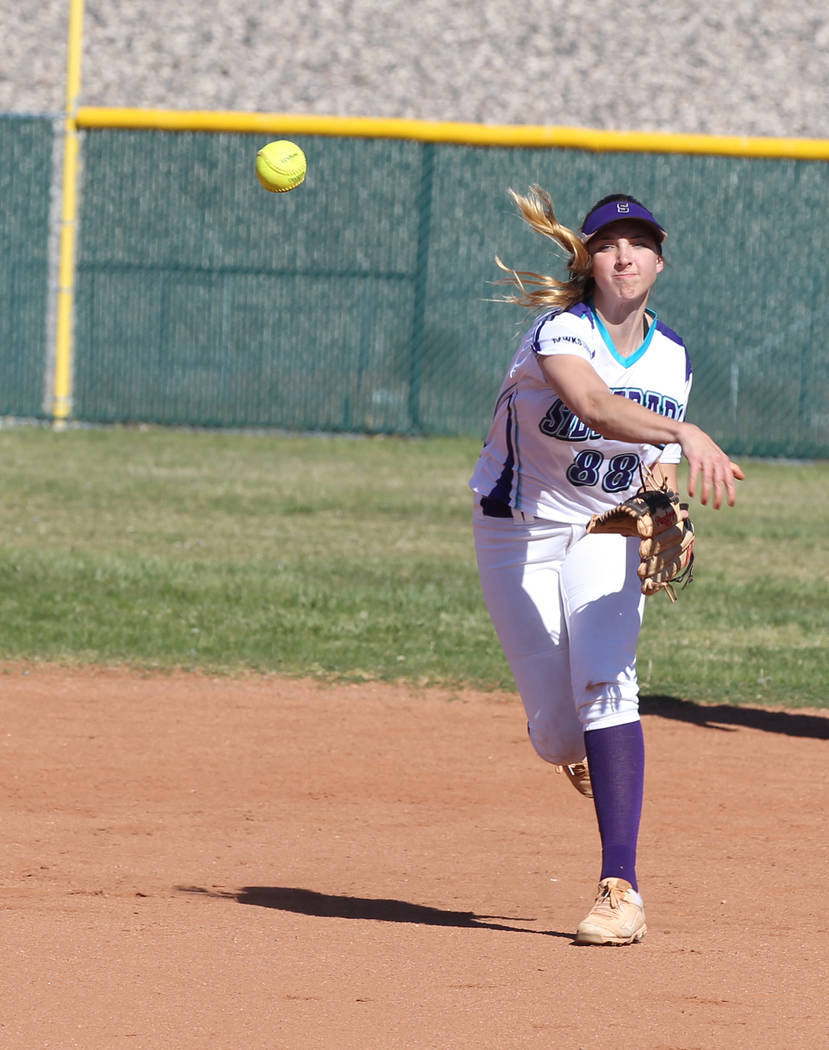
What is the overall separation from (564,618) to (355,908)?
1.03 meters

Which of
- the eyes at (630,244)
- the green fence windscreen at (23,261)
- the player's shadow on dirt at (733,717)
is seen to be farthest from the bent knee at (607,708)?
the green fence windscreen at (23,261)

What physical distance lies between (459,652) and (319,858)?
3330 mm

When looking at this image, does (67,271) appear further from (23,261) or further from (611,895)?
(611,895)

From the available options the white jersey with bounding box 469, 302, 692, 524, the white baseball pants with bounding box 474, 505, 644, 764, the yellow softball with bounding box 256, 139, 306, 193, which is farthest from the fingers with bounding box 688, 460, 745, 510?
the yellow softball with bounding box 256, 139, 306, 193

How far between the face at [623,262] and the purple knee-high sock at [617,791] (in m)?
1.16

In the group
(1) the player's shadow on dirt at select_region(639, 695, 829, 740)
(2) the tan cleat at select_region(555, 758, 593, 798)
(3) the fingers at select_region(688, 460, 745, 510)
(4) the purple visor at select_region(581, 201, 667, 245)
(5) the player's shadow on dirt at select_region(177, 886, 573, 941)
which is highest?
(4) the purple visor at select_region(581, 201, 667, 245)

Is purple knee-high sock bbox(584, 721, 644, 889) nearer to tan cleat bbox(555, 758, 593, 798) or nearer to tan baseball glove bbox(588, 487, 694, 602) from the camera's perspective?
tan baseball glove bbox(588, 487, 694, 602)

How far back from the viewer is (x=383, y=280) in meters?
16.9

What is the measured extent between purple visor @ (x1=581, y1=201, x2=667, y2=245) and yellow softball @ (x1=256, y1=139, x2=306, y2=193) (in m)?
3.15

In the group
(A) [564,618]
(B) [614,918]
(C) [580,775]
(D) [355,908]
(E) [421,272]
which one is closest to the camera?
(B) [614,918]

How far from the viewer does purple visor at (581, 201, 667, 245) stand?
4488 millimetres

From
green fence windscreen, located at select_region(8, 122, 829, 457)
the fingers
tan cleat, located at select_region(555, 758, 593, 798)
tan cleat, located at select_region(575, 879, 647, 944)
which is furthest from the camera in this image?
green fence windscreen, located at select_region(8, 122, 829, 457)

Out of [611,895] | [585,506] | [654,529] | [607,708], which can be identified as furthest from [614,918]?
[585,506]

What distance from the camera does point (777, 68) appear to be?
2602 centimetres
